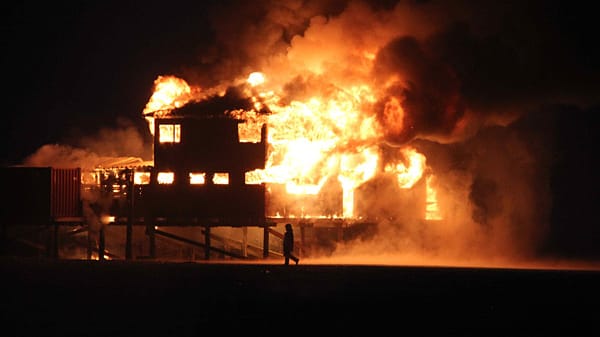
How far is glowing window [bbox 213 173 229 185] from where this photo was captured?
7469cm

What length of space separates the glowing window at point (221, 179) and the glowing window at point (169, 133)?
3.05 m

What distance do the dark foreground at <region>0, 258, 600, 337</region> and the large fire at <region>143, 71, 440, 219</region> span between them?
12746 millimetres

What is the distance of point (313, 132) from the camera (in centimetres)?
7331

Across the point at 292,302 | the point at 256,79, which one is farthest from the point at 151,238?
the point at 292,302

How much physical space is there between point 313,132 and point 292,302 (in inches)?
1158

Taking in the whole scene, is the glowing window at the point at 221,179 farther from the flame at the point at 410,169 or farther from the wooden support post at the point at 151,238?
the flame at the point at 410,169

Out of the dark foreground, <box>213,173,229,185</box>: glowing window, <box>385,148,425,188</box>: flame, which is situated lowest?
the dark foreground

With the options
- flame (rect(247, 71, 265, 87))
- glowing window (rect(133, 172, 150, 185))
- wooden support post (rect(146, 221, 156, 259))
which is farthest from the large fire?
wooden support post (rect(146, 221, 156, 259))

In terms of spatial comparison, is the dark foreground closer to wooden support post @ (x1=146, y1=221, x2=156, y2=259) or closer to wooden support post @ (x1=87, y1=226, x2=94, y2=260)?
wooden support post @ (x1=146, y1=221, x2=156, y2=259)

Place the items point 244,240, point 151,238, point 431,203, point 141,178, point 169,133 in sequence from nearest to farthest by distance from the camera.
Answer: point 151,238 < point 169,133 < point 141,178 < point 244,240 < point 431,203

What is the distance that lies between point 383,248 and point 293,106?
10.4 m

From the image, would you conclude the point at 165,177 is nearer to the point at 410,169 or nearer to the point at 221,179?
the point at 221,179

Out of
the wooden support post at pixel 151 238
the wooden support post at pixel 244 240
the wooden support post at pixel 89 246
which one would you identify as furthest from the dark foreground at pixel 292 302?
the wooden support post at pixel 244 240

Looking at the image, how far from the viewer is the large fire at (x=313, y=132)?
72.6m
